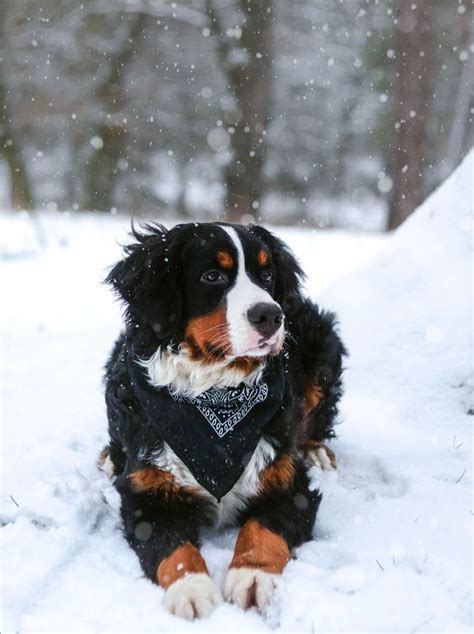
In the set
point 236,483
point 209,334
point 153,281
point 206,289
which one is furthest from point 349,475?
point 153,281

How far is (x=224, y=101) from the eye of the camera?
56.7 ft

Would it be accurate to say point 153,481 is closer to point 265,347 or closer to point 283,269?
point 265,347

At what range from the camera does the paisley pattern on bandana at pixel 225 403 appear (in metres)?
3.28

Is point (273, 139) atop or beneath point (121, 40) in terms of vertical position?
beneath

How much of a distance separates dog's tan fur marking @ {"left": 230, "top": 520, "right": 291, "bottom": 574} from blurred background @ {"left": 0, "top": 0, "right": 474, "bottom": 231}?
11.2 m

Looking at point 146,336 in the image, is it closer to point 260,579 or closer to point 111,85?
point 260,579

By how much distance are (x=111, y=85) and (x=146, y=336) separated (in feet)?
47.9

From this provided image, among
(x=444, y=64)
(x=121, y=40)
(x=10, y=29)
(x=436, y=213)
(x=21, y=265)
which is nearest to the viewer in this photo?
(x=436, y=213)

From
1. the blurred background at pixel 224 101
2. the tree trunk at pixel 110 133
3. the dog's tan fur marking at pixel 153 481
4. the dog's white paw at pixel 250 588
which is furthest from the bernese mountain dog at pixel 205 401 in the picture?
the tree trunk at pixel 110 133

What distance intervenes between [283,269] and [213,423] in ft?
3.27

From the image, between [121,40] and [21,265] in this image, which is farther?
[121,40]

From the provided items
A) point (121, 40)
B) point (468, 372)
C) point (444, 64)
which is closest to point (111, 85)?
point (121, 40)

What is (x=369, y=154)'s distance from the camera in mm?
23891

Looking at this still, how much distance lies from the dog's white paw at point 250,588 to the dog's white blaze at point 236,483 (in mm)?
563
